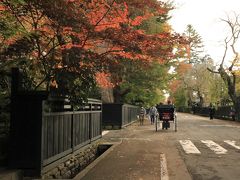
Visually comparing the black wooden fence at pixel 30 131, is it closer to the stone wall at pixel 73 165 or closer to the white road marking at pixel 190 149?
the stone wall at pixel 73 165

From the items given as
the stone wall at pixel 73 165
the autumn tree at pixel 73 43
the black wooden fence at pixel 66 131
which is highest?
the autumn tree at pixel 73 43

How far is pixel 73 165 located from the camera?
35.8 ft

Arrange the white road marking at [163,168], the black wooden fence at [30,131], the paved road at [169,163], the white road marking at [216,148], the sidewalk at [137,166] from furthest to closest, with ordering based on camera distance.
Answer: the white road marking at [216,148], the paved road at [169,163], the sidewalk at [137,166], the white road marking at [163,168], the black wooden fence at [30,131]

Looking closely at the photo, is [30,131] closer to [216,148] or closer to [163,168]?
[163,168]

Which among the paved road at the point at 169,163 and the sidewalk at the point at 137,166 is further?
the paved road at the point at 169,163

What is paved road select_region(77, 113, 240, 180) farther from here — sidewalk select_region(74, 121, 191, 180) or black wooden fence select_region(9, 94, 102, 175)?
black wooden fence select_region(9, 94, 102, 175)

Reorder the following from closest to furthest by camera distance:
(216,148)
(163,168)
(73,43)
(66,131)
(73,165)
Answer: (163,168)
(73,43)
(66,131)
(73,165)
(216,148)

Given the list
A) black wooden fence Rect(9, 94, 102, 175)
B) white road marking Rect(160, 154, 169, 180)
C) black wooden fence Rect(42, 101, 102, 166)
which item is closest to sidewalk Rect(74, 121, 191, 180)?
white road marking Rect(160, 154, 169, 180)

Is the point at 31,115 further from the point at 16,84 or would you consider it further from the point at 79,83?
the point at 79,83

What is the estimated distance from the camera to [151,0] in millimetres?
10797

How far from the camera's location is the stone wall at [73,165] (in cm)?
884

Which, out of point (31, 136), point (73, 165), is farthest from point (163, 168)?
point (31, 136)

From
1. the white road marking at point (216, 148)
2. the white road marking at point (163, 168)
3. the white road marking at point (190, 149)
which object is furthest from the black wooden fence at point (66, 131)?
the white road marking at point (216, 148)

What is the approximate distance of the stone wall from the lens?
884 centimetres
